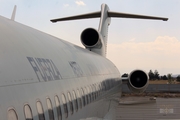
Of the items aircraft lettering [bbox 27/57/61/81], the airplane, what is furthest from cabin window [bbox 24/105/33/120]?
aircraft lettering [bbox 27/57/61/81]

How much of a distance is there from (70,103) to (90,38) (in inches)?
363

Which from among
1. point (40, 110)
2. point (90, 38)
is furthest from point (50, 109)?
point (90, 38)

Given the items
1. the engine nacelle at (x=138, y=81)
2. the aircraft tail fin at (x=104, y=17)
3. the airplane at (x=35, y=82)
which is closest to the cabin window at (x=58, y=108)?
the airplane at (x=35, y=82)

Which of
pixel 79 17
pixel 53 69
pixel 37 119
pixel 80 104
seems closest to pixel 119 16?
pixel 79 17

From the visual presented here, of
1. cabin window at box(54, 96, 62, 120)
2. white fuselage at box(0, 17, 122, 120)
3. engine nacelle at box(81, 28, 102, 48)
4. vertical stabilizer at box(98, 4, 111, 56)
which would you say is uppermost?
vertical stabilizer at box(98, 4, 111, 56)

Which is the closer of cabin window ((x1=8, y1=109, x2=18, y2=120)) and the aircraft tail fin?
cabin window ((x1=8, y1=109, x2=18, y2=120))

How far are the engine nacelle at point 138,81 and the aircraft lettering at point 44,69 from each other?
938cm

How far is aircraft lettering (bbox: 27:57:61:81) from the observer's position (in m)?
3.67

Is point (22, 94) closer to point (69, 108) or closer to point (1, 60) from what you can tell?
point (1, 60)

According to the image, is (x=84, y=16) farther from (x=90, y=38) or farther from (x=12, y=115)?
(x=12, y=115)

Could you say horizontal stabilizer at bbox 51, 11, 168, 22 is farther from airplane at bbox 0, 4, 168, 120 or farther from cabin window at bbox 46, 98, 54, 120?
cabin window at bbox 46, 98, 54, 120

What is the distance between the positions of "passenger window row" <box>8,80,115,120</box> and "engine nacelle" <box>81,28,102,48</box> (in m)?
5.32

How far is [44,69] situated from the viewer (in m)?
3.99

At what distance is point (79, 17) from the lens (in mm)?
15984
